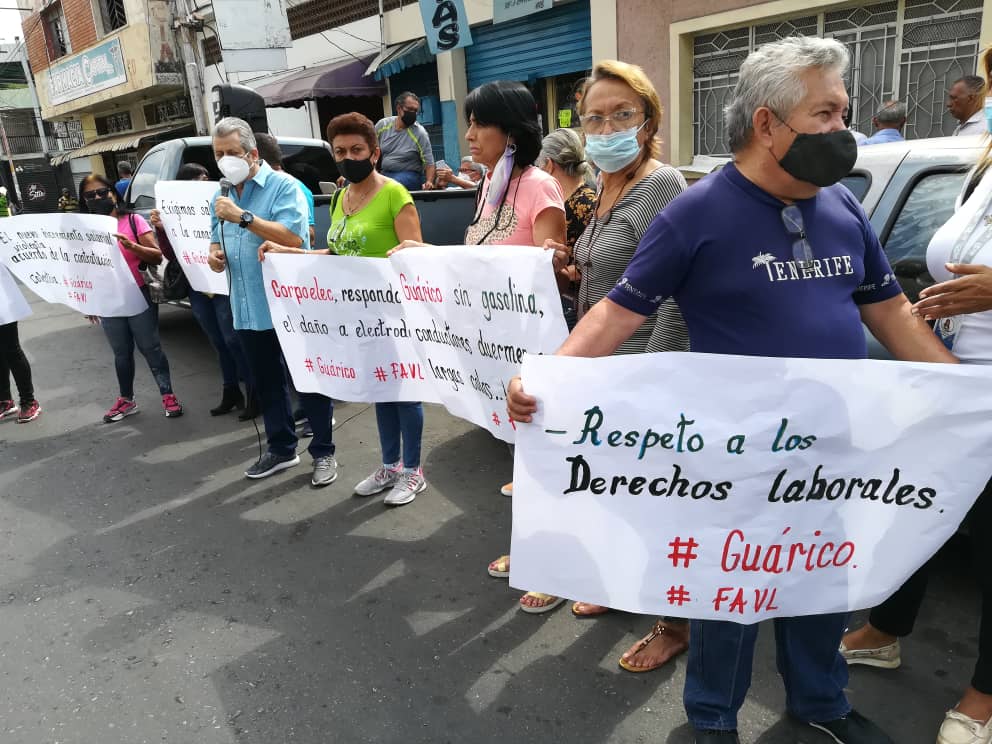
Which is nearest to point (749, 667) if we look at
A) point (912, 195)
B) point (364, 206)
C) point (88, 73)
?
point (912, 195)

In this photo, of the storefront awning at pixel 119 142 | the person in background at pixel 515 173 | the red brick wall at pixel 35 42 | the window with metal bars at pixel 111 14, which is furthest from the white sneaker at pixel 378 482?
the red brick wall at pixel 35 42

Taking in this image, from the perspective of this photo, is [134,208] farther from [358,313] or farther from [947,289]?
[947,289]

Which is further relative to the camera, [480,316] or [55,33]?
[55,33]

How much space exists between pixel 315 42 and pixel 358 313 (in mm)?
14835

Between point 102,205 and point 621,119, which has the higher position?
point 621,119

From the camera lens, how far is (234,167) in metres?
3.74

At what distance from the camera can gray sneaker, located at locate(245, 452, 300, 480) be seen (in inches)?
173

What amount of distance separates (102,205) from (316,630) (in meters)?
4.30

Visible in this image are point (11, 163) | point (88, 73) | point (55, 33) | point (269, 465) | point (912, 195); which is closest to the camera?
point (912, 195)

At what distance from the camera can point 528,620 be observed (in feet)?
9.55

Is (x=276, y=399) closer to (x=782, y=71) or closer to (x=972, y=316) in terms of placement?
(x=782, y=71)

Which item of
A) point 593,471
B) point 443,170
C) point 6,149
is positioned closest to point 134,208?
point 443,170

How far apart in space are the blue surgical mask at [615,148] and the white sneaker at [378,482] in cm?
227

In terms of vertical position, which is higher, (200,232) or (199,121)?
(199,121)
